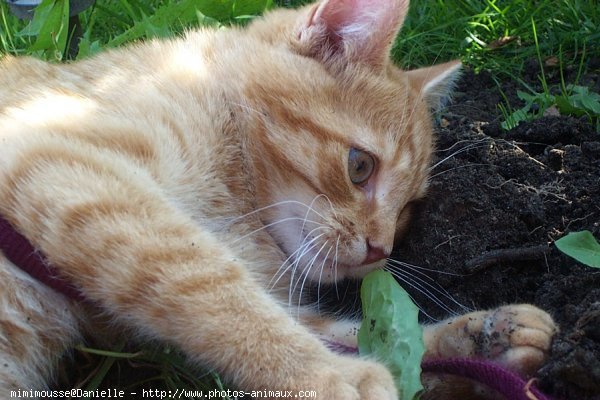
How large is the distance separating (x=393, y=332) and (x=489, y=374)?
0.90ft

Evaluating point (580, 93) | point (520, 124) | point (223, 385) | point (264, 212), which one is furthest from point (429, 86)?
point (223, 385)

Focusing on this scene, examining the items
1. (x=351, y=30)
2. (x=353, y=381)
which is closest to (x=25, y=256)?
(x=353, y=381)

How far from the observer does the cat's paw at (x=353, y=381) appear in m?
1.57

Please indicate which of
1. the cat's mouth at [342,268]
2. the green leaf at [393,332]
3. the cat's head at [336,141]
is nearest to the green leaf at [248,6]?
the cat's head at [336,141]

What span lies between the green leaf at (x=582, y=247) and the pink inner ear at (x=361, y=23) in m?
0.89

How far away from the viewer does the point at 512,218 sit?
230cm

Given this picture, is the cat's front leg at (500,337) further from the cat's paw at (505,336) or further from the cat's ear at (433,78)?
the cat's ear at (433,78)

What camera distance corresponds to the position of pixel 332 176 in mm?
2189

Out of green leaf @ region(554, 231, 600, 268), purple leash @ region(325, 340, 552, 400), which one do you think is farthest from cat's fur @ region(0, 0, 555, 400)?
green leaf @ region(554, 231, 600, 268)

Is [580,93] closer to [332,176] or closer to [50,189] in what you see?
[332,176]

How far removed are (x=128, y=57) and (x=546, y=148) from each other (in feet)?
4.92

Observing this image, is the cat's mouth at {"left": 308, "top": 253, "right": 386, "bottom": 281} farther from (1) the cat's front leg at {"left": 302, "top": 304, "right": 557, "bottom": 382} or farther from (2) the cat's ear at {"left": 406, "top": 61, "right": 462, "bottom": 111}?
(2) the cat's ear at {"left": 406, "top": 61, "right": 462, "bottom": 111}

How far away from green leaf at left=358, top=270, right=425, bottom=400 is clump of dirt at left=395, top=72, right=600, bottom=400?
0.39 meters

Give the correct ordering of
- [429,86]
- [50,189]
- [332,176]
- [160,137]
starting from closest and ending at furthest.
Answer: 1. [50,189]
2. [160,137]
3. [332,176]
4. [429,86]
